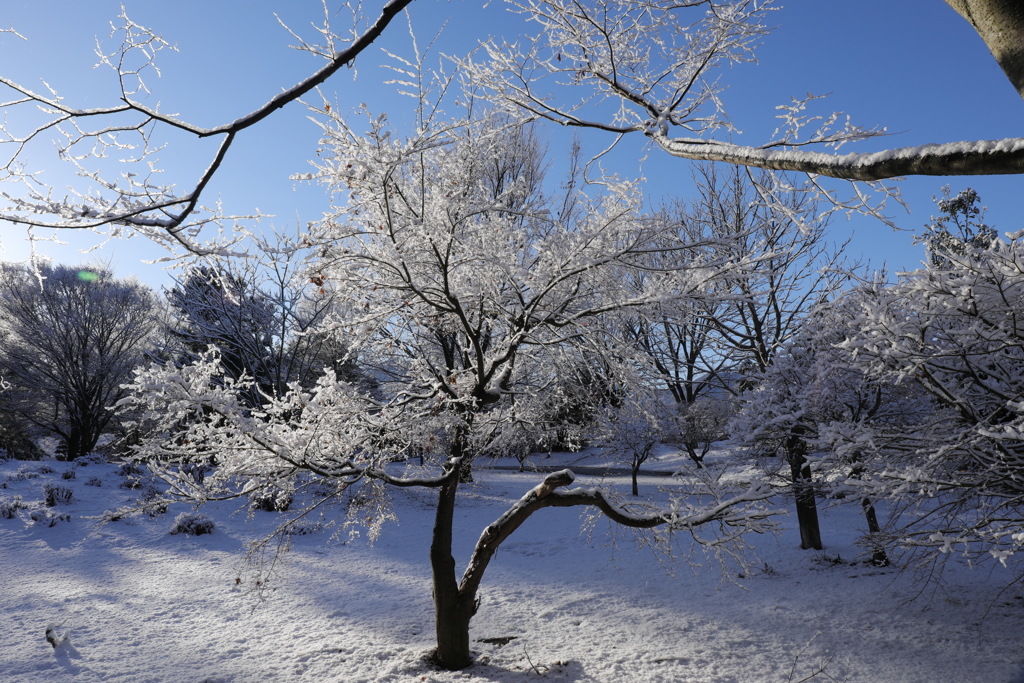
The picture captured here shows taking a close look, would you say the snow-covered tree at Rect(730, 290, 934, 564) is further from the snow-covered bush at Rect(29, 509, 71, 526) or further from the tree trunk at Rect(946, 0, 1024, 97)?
the snow-covered bush at Rect(29, 509, 71, 526)

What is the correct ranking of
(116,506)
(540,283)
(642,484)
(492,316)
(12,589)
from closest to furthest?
(540,283), (492,316), (12,589), (116,506), (642,484)

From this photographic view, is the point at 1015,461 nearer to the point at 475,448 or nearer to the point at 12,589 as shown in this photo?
the point at 475,448

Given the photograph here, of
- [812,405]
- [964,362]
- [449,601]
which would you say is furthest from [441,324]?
[812,405]

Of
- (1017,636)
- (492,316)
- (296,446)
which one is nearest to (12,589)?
(296,446)

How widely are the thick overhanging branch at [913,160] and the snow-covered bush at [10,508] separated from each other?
1274cm

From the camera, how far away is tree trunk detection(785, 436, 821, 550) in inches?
345

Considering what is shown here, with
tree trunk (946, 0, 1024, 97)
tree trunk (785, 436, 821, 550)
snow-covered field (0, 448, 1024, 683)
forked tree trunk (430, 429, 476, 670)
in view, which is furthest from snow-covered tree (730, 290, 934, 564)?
tree trunk (946, 0, 1024, 97)

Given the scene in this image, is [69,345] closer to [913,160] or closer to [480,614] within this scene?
[480,614]

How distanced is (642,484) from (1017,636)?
10.4 meters

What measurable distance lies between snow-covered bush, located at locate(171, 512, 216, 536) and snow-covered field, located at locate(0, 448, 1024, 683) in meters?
0.18

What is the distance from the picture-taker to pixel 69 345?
53.3ft

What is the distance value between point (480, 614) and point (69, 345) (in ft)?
52.6

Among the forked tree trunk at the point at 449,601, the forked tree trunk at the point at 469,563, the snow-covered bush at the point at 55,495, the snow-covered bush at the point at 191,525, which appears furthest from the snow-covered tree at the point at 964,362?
the snow-covered bush at the point at 55,495

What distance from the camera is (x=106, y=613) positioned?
6719 millimetres
